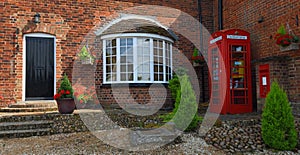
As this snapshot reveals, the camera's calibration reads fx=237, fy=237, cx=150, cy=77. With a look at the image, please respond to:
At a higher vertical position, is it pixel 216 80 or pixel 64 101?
pixel 216 80

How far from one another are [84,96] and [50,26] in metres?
2.94

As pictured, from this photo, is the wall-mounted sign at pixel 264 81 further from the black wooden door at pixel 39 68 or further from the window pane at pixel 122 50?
the black wooden door at pixel 39 68

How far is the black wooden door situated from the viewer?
337 inches

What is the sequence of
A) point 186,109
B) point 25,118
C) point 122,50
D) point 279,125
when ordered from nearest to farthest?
point 279,125 → point 186,109 → point 25,118 → point 122,50

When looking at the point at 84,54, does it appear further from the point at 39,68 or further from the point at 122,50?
the point at 39,68

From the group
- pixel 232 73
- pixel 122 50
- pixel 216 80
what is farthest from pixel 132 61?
pixel 232 73

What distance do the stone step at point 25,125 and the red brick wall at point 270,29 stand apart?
613cm

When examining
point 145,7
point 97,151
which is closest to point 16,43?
point 145,7

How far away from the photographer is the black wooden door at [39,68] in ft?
28.1

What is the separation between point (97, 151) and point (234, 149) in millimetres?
2572

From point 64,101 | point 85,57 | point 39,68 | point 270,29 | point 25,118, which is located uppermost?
point 270,29

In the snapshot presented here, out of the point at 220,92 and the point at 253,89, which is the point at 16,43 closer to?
the point at 220,92

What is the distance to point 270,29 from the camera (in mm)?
7523

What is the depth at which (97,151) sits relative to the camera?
4.37m
